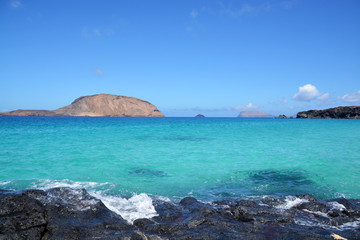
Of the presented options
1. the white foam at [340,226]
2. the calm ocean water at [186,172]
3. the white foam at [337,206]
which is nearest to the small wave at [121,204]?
the calm ocean water at [186,172]

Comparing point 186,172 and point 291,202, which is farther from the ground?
point 291,202

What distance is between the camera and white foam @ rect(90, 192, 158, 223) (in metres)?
6.40

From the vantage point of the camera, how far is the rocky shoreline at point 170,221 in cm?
491

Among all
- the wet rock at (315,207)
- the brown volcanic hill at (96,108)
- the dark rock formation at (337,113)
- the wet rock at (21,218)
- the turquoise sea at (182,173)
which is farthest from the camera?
the brown volcanic hill at (96,108)

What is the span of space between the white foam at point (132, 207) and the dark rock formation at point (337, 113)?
12588 cm

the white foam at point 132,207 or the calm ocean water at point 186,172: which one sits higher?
the white foam at point 132,207

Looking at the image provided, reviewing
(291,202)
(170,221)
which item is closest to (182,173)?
(291,202)

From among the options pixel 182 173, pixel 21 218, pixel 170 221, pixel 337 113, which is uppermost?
pixel 337 113

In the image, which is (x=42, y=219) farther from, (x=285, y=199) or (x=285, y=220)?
(x=285, y=199)

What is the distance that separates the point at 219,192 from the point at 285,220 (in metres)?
3.78

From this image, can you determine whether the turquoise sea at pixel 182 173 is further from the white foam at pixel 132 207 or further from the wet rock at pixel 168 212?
the wet rock at pixel 168 212

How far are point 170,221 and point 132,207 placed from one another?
168cm

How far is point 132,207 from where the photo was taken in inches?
282

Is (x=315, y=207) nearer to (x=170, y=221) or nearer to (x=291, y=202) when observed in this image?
(x=291, y=202)
